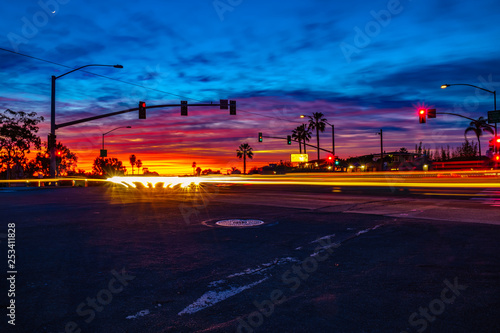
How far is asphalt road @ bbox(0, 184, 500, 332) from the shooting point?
3742mm

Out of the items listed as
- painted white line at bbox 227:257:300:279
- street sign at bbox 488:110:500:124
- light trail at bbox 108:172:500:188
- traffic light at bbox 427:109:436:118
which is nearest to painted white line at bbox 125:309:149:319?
painted white line at bbox 227:257:300:279

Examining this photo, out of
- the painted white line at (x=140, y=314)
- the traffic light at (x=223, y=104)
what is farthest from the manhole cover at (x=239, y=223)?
the traffic light at (x=223, y=104)

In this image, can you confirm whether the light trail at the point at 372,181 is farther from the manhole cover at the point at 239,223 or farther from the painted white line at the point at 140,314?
the painted white line at the point at 140,314

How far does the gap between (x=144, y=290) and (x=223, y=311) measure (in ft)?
4.13

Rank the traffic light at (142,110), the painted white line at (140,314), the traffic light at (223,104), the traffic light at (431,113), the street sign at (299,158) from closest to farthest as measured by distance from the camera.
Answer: the painted white line at (140,314) < the traffic light at (142,110) < the traffic light at (223,104) < the traffic light at (431,113) < the street sign at (299,158)

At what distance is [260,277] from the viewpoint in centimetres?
520

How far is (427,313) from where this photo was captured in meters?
3.89

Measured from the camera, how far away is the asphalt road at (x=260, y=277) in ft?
12.3

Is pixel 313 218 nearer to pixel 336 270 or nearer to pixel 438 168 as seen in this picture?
pixel 336 270

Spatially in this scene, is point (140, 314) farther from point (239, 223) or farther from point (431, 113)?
point (431, 113)

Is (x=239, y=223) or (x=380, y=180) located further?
(x=380, y=180)

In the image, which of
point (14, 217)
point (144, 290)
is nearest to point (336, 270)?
point (144, 290)

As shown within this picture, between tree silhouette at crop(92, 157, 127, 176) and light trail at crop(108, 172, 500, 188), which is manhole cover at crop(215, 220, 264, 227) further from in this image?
tree silhouette at crop(92, 157, 127, 176)

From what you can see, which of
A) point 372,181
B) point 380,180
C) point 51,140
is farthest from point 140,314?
point 380,180
